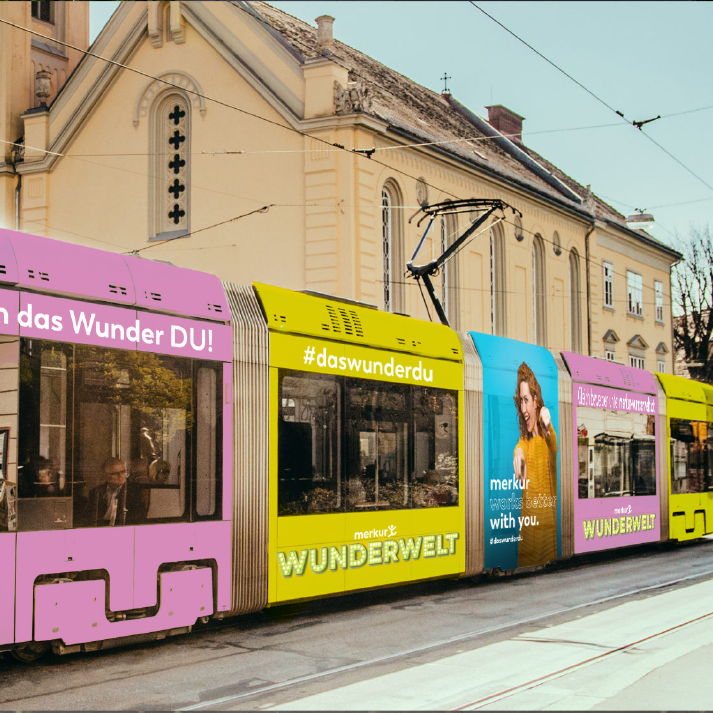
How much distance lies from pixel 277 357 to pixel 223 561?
207 cm

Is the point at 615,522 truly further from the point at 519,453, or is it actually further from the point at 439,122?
the point at 439,122

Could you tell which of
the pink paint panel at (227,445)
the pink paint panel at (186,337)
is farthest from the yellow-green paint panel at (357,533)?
the pink paint panel at (186,337)

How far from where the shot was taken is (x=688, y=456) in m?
22.6

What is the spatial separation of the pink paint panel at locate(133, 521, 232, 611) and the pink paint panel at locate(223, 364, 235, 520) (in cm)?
18

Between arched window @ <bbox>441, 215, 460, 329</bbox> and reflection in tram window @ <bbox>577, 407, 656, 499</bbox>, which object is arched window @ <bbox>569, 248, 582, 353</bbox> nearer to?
arched window @ <bbox>441, 215, 460, 329</bbox>

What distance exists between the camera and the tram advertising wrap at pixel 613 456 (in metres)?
18.2

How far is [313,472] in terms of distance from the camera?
11734 millimetres

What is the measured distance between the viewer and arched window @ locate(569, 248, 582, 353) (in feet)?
137

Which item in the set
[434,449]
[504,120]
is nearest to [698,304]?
[504,120]

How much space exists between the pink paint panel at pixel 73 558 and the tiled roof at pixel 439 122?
57.4ft

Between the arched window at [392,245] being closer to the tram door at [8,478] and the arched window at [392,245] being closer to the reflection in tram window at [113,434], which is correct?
the reflection in tram window at [113,434]

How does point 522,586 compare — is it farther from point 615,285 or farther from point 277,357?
point 615,285

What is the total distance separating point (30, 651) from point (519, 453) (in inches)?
337

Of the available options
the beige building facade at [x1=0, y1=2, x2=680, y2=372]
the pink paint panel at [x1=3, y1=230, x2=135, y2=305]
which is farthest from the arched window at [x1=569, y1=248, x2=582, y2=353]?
the pink paint panel at [x1=3, y1=230, x2=135, y2=305]
